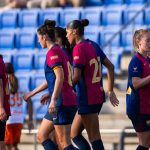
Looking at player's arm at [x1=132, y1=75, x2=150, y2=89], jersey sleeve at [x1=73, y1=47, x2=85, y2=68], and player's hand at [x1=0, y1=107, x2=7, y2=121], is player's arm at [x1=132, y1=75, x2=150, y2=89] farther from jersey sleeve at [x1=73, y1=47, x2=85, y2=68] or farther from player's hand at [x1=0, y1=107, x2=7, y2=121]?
player's hand at [x1=0, y1=107, x2=7, y2=121]

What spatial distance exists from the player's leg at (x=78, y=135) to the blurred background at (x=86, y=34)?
4372mm

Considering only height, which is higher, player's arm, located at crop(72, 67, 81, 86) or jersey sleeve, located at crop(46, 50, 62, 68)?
jersey sleeve, located at crop(46, 50, 62, 68)

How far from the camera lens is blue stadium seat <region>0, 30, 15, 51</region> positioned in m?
21.2

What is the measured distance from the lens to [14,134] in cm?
1574

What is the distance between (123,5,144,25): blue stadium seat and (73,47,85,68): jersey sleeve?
8.74 m

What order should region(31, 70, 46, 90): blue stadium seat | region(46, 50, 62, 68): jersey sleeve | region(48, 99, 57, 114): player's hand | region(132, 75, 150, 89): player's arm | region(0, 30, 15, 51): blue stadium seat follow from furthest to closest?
region(0, 30, 15, 51): blue stadium seat
region(31, 70, 46, 90): blue stadium seat
region(46, 50, 62, 68): jersey sleeve
region(132, 75, 150, 89): player's arm
region(48, 99, 57, 114): player's hand

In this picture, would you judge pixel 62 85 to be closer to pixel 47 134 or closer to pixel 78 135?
pixel 47 134

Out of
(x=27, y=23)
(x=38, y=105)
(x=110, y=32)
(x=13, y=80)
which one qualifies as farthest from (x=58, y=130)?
(x=27, y=23)

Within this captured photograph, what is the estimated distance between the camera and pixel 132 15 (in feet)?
66.0

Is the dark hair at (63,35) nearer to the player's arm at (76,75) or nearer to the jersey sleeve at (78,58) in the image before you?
the jersey sleeve at (78,58)

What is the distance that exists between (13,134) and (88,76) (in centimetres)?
487

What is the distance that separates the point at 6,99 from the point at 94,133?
3.92 ft

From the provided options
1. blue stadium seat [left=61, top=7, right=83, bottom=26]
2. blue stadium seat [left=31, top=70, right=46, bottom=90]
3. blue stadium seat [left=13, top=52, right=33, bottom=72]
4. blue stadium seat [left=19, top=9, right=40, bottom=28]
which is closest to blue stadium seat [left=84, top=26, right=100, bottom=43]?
blue stadium seat [left=61, top=7, right=83, bottom=26]

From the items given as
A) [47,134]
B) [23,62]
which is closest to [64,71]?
[47,134]
